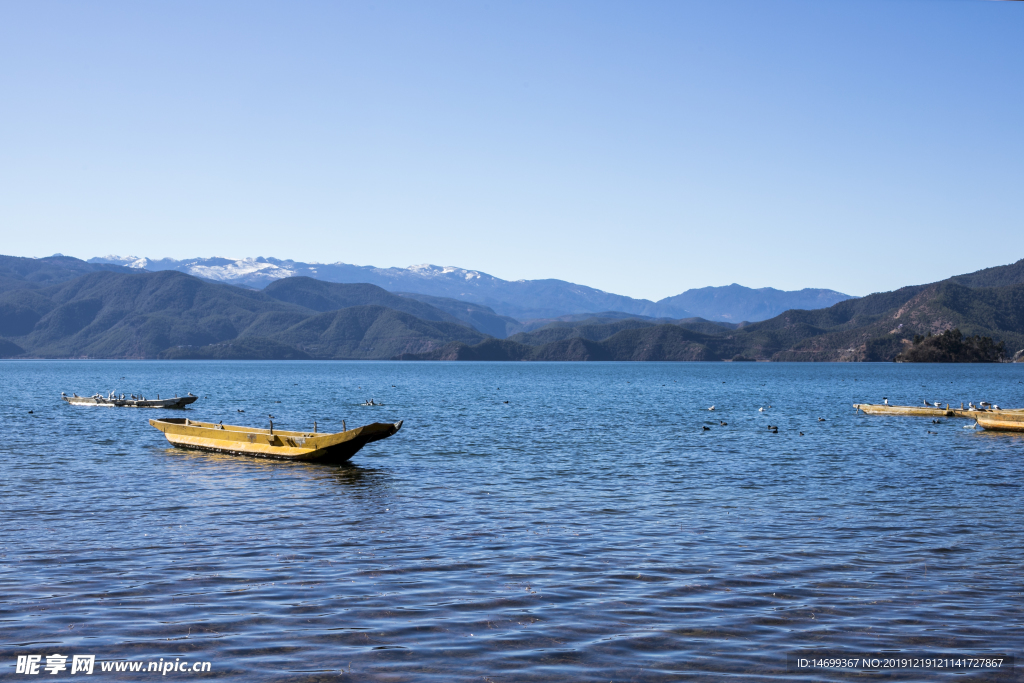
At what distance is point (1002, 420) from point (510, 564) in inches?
2109

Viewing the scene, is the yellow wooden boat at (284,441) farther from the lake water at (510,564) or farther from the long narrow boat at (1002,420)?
the long narrow boat at (1002,420)

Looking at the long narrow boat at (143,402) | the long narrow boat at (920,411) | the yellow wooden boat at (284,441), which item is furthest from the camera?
the long narrow boat at (143,402)

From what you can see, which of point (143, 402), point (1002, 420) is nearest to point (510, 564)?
point (1002, 420)

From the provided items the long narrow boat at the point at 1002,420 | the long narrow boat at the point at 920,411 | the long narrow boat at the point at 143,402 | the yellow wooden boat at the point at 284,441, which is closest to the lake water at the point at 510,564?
the yellow wooden boat at the point at 284,441

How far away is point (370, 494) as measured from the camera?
32.8 m

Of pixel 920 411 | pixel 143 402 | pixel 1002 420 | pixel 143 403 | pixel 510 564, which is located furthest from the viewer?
pixel 143 403

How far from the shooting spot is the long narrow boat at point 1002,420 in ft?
193

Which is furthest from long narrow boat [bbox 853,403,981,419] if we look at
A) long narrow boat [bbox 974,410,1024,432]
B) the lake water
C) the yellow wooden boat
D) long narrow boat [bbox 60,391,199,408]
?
long narrow boat [bbox 60,391,199,408]

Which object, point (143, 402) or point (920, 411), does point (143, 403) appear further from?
point (920, 411)

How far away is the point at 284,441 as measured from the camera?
42.5m

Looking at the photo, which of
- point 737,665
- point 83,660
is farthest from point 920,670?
point 83,660

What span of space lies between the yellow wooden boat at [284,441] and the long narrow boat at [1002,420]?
45.9 meters

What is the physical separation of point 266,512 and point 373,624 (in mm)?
13559

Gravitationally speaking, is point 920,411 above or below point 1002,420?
below
